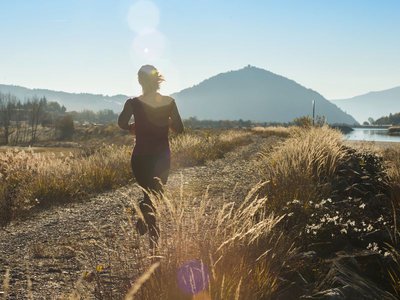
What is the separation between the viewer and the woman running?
15.7ft

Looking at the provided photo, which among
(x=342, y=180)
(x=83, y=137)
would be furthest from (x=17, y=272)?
(x=83, y=137)

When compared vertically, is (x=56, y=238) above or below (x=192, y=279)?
below

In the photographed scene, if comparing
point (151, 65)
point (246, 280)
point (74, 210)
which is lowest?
point (74, 210)

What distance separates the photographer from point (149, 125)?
15.8 feet

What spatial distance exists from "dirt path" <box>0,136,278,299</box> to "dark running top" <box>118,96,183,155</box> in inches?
42.6

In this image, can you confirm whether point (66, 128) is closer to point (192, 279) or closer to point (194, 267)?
point (194, 267)

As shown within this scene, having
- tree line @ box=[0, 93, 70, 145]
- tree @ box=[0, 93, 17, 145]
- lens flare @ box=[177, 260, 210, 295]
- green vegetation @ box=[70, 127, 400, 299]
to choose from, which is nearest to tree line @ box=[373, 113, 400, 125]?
tree line @ box=[0, 93, 70, 145]

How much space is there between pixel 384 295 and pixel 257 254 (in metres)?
1.06

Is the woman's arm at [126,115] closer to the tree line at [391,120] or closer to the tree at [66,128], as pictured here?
the tree at [66,128]

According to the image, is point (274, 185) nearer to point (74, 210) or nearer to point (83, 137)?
point (74, 210)

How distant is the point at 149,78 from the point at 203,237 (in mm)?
2105

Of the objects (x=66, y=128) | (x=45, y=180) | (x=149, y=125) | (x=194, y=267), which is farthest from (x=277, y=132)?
(x=66, y=128)

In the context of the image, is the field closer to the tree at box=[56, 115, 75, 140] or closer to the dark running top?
the dark running top

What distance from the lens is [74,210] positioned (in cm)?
902
